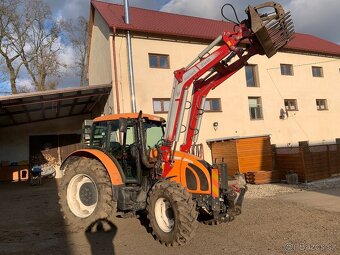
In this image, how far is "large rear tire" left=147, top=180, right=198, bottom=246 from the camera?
18.9ft

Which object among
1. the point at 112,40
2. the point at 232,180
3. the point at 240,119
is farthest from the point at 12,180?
the point at 232,180

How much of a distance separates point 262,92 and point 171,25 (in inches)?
247

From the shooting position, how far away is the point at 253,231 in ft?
22.0

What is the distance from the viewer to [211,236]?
21.2ft

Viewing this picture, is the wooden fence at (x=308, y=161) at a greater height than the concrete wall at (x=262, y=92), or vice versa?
the concrete wall at (x=262, y=92)

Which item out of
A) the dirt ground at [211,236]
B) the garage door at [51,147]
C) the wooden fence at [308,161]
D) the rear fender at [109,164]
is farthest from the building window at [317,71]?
the rear fender at [109,164]

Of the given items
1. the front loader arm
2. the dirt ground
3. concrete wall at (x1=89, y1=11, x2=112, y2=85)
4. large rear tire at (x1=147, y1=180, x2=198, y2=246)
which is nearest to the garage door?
concrete wall at (x1=89, y1=11, x2=112, y2=85)

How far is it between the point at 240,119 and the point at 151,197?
13.7 metres

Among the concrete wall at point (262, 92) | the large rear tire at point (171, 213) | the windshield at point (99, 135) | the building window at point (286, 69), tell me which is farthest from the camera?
the building window at point (286, 69)

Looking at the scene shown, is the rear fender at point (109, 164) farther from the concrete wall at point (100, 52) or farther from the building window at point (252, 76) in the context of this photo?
the building window at point (252, 76)

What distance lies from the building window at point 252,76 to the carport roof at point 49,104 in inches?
320

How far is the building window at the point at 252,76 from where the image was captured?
2039 cm

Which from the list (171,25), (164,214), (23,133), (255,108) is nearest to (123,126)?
(164,214)

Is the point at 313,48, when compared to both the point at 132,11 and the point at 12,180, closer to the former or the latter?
the point at 132,11
